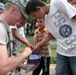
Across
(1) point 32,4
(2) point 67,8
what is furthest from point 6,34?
(2) point 67,8

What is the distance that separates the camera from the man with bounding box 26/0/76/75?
3193 mm

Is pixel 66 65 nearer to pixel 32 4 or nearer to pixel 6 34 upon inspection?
pixel 32 4

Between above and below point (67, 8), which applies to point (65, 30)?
below

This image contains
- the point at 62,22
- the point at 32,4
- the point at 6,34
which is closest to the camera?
the point at 6,34

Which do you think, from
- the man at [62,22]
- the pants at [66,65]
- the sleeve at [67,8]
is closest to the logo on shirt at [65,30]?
the man at [62,22]

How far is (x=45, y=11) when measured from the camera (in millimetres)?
3254

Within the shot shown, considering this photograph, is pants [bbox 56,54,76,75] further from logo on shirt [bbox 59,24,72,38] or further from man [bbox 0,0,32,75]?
man [bbox 0,0,32,75]

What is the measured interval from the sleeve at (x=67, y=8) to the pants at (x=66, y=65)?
0.59 m

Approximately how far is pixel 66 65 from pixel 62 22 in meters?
0.65

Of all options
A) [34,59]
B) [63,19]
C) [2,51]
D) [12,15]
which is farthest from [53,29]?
[2,51]

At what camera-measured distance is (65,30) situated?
10.9 feet

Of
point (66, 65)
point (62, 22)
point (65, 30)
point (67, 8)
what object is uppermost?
point (67, 8)

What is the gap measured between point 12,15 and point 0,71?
0.53m

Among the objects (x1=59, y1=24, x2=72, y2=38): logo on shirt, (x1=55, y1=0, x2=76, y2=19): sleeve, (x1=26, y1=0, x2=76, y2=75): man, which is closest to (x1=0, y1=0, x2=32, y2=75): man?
(x1=26, y1=0, x2=76, y2=75): man
